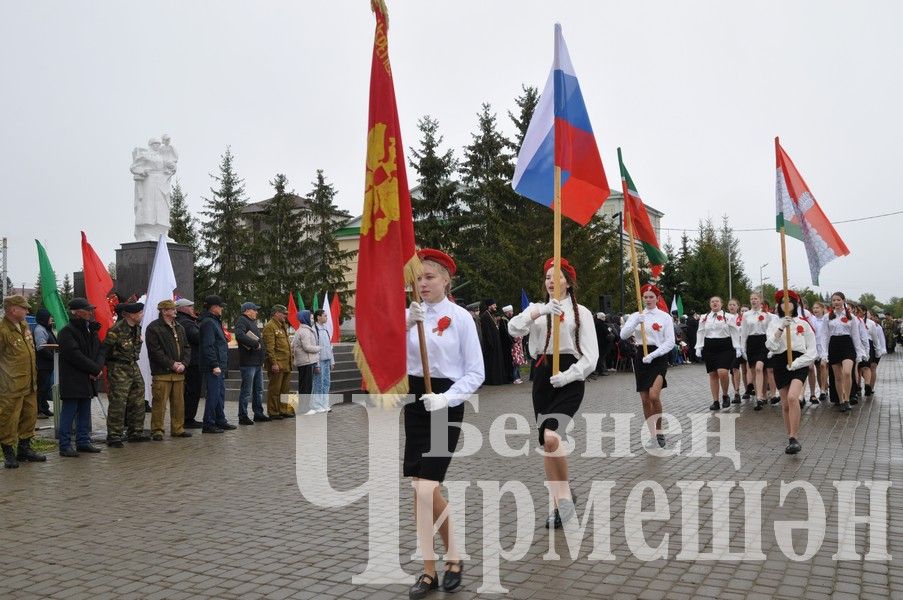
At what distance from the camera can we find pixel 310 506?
7211mm

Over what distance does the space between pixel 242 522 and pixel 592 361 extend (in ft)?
10.7

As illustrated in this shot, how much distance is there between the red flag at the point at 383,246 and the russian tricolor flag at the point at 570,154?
2.43m

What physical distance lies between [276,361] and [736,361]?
8.95 meters

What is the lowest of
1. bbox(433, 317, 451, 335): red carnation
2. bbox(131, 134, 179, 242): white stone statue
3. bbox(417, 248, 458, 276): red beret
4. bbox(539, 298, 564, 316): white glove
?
bbox(433, 317, 451, 335): red carnation

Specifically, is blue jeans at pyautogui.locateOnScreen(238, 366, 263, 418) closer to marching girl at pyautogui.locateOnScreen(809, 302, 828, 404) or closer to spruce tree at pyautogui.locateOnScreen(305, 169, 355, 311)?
marching girl at pyautogui.locateOnScreen(809, 302, 828, 404)

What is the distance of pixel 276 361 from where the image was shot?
14.4m

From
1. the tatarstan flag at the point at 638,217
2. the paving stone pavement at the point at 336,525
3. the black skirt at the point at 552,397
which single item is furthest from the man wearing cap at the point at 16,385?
the tatarstan flag at the point at 638,217

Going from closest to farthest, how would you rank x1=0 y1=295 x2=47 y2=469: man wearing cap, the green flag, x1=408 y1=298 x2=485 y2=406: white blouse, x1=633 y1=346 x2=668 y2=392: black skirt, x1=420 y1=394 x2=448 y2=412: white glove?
1. x1=420 y1=394 x2=448 y2=412: white glove
2. x1=408 y1=298 x2=485 y2=406: white blouse
3. x1=0 y1=295 x2=47 y2=469: man wearing cap
4. x1=633 y1=346 x2=668 y2=392: black skirt
5. the green flag

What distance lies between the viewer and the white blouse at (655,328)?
9672mm

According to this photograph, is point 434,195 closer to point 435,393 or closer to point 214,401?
point 214,401

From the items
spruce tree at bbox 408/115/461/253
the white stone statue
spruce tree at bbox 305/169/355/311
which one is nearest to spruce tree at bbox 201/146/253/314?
spruce tree at bbox 305/169/355/311

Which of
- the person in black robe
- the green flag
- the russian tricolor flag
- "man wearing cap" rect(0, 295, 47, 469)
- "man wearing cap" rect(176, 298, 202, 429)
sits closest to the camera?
the russian tricolor flag

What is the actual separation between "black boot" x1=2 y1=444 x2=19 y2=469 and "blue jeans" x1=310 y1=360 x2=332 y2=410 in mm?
6539

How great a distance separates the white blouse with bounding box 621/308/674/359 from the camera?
967 cm
